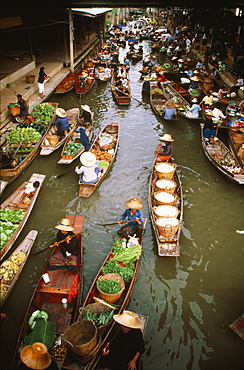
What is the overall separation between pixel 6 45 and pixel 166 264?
857 inches

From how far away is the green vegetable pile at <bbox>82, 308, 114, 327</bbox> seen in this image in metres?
5.15

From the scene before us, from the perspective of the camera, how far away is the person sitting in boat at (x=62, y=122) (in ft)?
39.0

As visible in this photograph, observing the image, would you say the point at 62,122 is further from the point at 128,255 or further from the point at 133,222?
the point at 128,255

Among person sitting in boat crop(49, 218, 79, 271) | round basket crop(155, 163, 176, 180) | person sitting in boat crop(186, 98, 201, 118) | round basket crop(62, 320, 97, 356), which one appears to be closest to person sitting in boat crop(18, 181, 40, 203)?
person sitting in boat crop(49, 218, 79, 271)

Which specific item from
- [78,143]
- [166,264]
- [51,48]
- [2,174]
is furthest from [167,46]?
[166,264]

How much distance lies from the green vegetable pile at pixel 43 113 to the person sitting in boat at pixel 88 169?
15.3 ft

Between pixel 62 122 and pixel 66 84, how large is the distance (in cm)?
808

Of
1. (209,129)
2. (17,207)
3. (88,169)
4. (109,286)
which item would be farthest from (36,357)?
(209,129)

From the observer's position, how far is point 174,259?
24.4 ft

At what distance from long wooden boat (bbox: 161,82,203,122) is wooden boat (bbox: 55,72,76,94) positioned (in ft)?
20.5

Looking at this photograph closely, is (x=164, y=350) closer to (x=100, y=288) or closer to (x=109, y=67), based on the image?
(x=100, y=288)

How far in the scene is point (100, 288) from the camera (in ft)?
18.9

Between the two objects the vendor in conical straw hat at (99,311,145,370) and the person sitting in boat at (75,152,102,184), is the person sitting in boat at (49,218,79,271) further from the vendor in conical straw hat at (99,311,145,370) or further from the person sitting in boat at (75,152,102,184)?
the person sitting in boat at (75,152,102,184)

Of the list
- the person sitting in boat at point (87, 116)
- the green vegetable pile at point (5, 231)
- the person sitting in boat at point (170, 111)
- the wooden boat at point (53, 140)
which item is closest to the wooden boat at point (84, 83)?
the person sitting in boat at point (87, 116)
